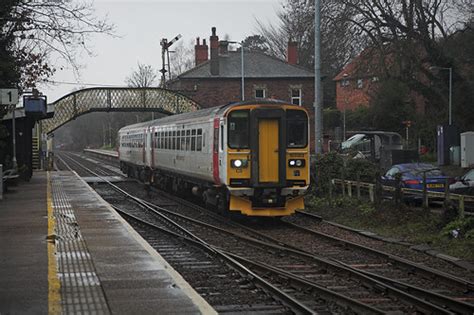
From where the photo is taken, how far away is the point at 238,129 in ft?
52.6

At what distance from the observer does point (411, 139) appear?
145 feet

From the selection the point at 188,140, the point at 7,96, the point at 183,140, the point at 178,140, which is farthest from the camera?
the point at 178,140

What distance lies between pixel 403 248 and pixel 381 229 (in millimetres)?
2568

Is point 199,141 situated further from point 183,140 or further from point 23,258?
point 23,258

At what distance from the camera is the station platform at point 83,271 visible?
7078 millimetres

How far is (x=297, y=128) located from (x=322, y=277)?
6956 millimetres

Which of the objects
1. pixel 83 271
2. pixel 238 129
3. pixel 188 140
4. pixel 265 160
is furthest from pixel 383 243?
pixel 188 140

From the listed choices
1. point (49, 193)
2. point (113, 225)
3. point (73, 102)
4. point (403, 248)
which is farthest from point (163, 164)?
point (73, 102)

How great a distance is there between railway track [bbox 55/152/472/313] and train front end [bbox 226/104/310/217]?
1.81 m

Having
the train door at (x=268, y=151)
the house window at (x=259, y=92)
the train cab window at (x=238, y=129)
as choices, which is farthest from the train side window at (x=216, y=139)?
the house window at (x=259, y=92)

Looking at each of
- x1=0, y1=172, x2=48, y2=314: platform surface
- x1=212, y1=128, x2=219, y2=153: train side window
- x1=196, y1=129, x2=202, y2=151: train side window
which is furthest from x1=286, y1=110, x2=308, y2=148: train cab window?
x1=0, y1=172, x2=48, y2=314: platform surface

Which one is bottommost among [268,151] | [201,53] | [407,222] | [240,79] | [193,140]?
[407,222]

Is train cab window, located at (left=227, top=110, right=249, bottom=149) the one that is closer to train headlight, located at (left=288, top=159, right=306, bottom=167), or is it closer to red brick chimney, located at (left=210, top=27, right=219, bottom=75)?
train headlight, located at (left=288, top=159, right=306, bottom=167)

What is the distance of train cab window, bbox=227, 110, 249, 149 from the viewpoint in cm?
1597
